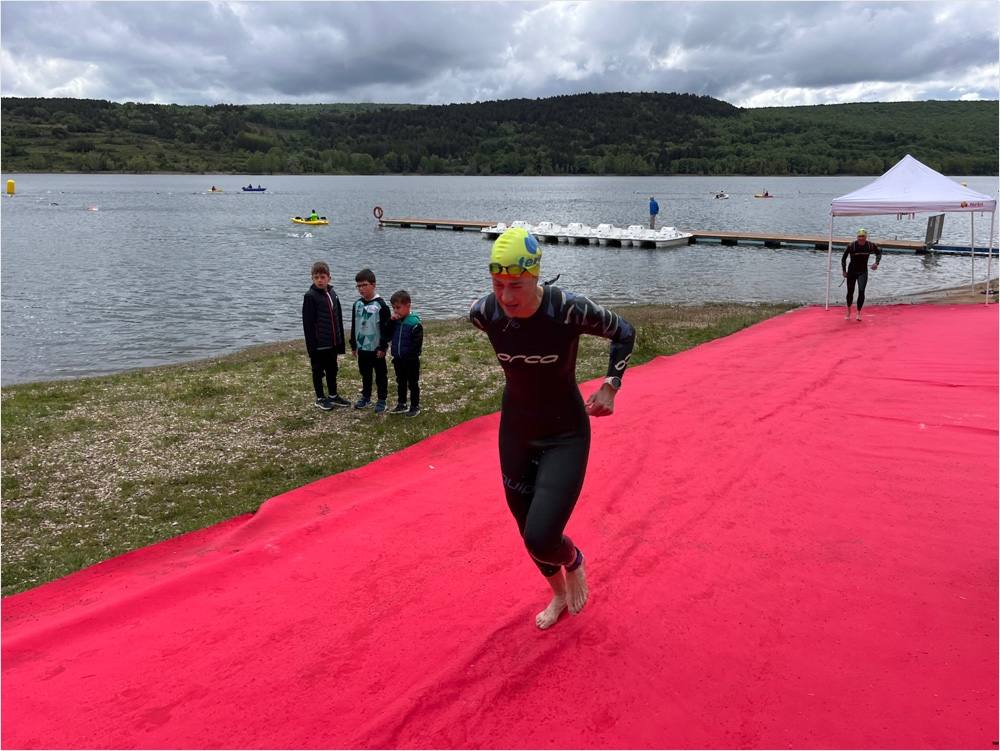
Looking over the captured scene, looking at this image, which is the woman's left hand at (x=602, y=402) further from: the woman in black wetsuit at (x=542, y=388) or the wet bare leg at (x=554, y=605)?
the wet bare leg at (x=554, y=605)

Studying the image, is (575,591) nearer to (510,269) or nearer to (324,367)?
(510,269)

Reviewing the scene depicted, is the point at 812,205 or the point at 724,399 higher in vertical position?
the point at 812,205

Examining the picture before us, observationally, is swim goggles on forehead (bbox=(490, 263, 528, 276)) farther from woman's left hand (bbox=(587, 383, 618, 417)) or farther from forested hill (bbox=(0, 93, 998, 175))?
forested hill (bbox=(0, 93, 998, 175))

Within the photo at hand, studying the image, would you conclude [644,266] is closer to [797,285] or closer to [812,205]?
[797,285]

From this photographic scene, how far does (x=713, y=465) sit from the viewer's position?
7500 millimetres

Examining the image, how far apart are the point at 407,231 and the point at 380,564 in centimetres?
5634

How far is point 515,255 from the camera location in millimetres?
3994

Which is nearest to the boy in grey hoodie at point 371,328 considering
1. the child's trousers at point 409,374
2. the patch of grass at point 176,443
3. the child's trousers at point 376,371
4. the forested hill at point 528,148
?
the child's trousers at point 376,371

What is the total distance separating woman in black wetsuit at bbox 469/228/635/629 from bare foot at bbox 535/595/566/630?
20mm

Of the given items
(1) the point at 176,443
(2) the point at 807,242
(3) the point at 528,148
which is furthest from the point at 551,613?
(3) the point at 528,148

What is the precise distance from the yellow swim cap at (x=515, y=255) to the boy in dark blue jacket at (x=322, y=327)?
6.61 metres

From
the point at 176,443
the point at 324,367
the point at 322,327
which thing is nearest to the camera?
the point at 176,443

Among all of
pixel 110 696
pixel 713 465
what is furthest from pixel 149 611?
pixel 713 465

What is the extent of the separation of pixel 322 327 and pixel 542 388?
683 centimetres
